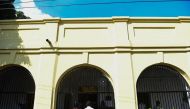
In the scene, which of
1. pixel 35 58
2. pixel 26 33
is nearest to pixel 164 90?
pixel 35 58

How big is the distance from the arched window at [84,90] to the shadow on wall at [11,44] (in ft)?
6.80

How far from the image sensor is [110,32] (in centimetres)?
1141

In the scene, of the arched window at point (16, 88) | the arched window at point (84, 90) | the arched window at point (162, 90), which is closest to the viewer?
the arched window at point (84, 90)

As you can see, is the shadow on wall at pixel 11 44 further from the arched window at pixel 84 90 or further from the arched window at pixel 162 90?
the arched window at pixel 162 90

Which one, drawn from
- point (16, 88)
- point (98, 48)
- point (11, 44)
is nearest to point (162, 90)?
point (98, 48)

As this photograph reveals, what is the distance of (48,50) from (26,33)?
1.68 meters

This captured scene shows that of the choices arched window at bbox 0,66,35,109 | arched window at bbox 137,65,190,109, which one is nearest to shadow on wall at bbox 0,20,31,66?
arched window at bbox 0,66,35,109

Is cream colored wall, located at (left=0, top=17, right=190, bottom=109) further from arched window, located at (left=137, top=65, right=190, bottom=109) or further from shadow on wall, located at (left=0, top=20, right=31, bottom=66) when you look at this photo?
arched window, located at (left=137, top=65, right=190, bottom=109)

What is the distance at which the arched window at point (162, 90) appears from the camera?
10.7 m

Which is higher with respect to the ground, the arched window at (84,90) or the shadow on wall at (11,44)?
the shadow on wall at (11,44)

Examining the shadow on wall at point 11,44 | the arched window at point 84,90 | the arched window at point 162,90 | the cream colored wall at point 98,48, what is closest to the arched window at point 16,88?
the shadow on wall at point 11,44

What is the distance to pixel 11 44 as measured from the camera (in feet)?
37.3

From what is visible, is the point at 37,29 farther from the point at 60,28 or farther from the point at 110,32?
the point at 110,32

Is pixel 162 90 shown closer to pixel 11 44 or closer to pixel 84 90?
pixel 84 90
